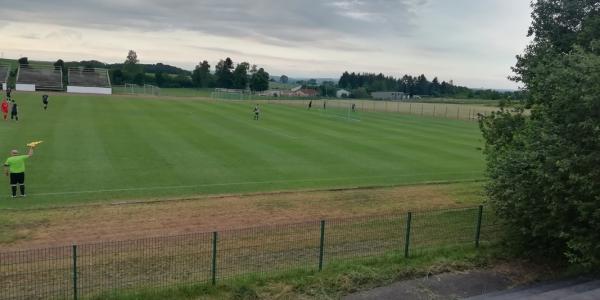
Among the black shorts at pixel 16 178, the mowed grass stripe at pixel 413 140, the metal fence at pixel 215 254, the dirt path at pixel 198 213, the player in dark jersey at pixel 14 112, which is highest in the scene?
the player in dark jersey at pixel 14 112

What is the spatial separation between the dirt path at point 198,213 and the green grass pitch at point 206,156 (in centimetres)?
152

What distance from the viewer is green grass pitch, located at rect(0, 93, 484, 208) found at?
20.5 meters

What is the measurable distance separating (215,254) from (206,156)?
56.4 feet

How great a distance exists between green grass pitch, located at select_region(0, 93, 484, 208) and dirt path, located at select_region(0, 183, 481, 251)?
1.52m

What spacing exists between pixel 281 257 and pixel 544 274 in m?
6.02

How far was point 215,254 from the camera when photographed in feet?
34.8

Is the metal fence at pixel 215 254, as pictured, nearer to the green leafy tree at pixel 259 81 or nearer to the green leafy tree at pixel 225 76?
the green leafy tree at pixel 259 81

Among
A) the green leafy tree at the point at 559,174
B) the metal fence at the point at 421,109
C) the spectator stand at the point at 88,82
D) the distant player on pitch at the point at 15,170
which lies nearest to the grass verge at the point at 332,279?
the green leafy tree at the point at 559,174

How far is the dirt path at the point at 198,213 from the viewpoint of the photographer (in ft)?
46.6

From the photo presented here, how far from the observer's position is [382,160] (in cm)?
2908

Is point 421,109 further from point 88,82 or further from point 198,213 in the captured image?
point 198,213

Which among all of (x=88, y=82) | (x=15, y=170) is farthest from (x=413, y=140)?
(x=88, y=82)

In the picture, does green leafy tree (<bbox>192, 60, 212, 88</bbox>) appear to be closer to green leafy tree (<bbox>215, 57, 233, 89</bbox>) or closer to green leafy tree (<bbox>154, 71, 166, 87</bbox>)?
green leafy tree (<bbox>215, 57, 233, 89</bbox>)

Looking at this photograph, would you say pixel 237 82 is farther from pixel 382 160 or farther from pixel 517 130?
pixel 517 130
